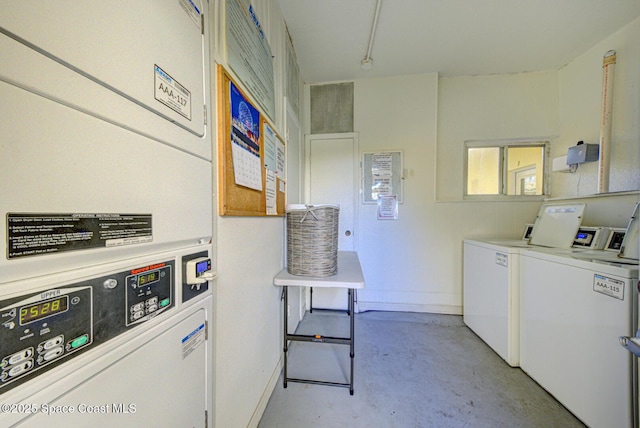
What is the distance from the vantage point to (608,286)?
3.96 feet

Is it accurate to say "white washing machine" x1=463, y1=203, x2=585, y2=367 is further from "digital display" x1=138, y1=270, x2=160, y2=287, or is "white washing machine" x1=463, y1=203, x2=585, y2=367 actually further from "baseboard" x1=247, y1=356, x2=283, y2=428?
"digital display" x1=138, y1=270, x2=160, y2=287

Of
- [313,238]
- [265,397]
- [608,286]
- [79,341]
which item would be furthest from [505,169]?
[79,341]

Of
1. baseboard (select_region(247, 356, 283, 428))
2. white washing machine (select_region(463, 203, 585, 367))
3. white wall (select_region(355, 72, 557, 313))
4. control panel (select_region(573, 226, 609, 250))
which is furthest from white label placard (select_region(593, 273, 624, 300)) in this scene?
baseboard (select_region(247, 356, 283, 428))

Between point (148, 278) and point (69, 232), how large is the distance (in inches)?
8.7

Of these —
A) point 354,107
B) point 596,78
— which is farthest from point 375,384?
point 596,78

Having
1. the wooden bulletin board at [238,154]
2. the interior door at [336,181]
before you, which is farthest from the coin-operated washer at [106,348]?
the interior door at [336,181]

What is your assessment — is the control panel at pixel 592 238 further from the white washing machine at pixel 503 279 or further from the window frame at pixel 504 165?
the window frame at pixel 504 165

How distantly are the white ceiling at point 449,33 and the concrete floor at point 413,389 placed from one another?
2.91 metres

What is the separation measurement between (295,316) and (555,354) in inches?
77.9

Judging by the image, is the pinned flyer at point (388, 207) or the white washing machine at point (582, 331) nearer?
the white washing machine at point (582, 331)

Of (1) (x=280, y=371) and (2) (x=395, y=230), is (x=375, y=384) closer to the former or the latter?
(1) (x=280, y=371)

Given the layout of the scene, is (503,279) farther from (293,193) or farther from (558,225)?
(293,193)

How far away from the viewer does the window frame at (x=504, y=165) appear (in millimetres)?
2674

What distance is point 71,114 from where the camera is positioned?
432 mm
